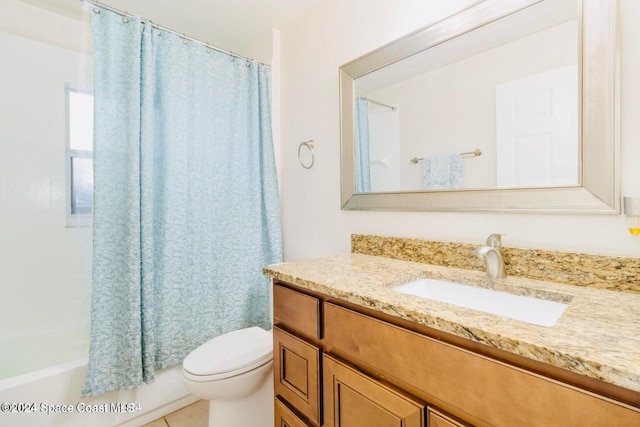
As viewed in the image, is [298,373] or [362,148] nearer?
[298,373]

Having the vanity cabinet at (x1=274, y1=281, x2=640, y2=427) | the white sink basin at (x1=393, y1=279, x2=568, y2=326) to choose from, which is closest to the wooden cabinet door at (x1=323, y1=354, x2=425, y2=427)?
the vanity cabinet at (x1=274, y1=281, x2=640, y2=427)

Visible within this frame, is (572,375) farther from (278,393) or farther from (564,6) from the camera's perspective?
(564,6)

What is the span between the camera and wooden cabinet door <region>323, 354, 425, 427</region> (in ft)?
2.41

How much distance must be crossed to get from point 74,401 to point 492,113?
2.25 m

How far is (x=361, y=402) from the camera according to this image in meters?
0.84

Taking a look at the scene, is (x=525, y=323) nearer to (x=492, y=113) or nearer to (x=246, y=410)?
(x=492, y=113)

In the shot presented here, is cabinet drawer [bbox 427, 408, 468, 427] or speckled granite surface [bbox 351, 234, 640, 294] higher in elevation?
speckled granite surface [bbox 351, 234, 640, 294]

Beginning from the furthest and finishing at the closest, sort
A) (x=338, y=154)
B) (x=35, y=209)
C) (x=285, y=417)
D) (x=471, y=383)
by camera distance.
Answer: (x=35, y=209) < (x=338, y=154) < (x=285, y=417) < (x=471, y=383)

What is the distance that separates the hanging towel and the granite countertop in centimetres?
35

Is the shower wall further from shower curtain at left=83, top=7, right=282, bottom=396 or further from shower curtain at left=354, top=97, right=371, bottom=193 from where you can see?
shower curtain at left=354, top=97, right=371, bottom=193

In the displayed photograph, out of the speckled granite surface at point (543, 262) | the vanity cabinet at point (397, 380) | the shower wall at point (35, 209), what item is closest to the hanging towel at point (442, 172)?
the speckled granite surface at point (543, 262)

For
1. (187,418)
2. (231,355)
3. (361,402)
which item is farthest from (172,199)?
(361,402)

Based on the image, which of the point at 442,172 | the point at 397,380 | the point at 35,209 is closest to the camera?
the point at 397,380

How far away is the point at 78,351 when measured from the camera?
1640 millimetres
